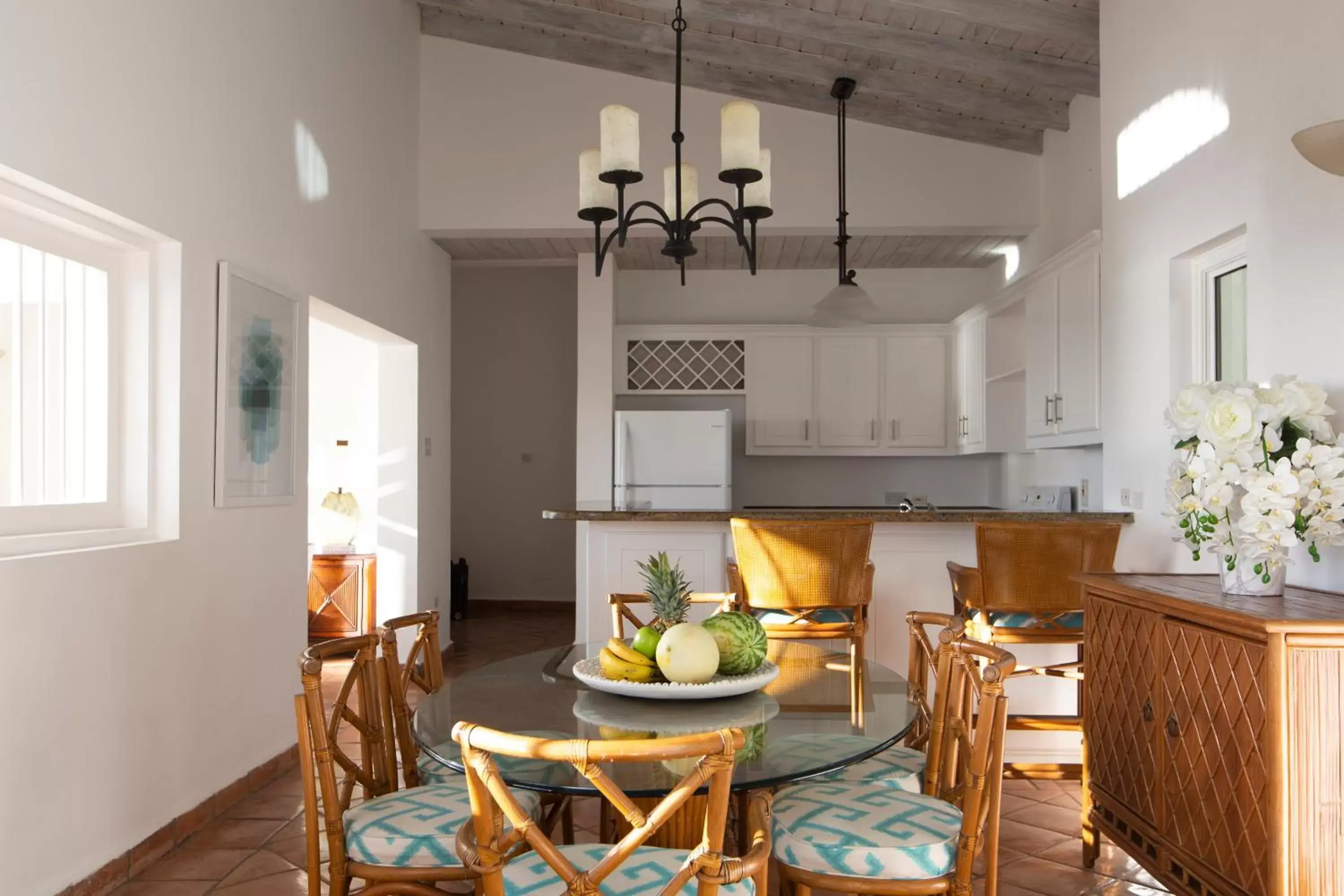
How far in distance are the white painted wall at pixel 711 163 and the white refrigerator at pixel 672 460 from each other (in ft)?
4.53

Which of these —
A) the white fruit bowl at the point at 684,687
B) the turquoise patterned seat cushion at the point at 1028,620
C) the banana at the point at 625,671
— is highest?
the banana at the point at 625,671

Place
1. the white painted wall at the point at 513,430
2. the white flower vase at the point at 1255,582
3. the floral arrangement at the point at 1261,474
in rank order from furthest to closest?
1. the white painted wall at the point at 513,430
2. the white flower vase at the point at 1255,582
3. the floral arrangement at the point at 1261,474

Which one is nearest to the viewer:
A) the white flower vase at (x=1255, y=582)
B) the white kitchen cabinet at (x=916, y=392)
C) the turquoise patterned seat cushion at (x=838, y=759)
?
the turquoise patterned seat cushion at (x=838, y=759)

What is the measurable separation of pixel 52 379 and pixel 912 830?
2.63 meters

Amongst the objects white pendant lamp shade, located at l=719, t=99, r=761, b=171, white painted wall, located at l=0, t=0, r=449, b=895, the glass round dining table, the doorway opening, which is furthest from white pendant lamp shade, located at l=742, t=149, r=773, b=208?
the doorway opening

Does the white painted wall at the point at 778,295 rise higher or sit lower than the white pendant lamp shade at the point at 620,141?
higher

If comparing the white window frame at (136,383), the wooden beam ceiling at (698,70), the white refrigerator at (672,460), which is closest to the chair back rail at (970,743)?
the white window frame at (136,383)

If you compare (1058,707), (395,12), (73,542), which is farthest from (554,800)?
(395,12)

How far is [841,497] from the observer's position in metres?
7.68

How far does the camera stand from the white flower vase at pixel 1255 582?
244 cm

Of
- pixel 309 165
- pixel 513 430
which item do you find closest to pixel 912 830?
pixel 309 165

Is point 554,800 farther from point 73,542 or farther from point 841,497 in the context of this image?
point 841,497

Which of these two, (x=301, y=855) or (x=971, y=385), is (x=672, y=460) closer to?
(x=971, y=385)

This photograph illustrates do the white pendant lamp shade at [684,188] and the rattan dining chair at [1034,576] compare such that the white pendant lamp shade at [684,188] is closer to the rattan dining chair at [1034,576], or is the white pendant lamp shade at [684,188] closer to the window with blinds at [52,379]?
the rattan dining chair at [1034,576]
